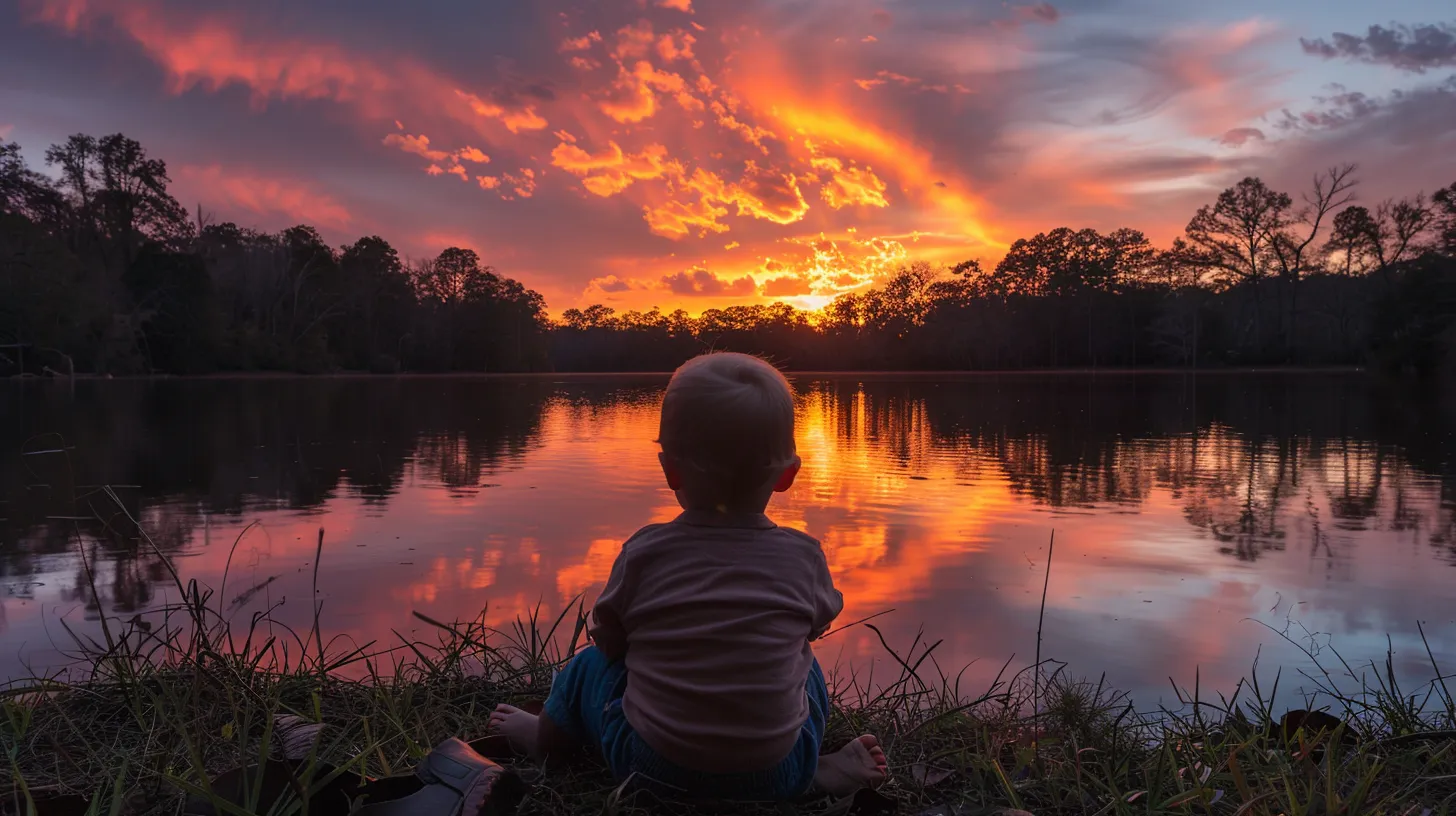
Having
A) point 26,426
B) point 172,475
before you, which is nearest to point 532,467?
point 172,475

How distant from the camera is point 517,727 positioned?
2.07 metres

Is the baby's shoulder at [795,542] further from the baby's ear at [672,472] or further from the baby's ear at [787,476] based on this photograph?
the baby's ear at [672,472]

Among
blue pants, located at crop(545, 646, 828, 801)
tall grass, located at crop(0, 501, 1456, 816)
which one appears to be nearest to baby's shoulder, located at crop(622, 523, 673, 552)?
blue pants, located at crop(545, 646, 828, 801)

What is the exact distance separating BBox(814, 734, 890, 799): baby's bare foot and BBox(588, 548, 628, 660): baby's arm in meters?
0.54

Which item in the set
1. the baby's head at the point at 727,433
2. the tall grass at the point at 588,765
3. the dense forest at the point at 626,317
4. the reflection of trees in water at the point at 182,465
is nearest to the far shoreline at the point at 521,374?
the dense forest at the point at 626,317

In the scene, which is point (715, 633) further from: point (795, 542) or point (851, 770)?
point (851, 770)

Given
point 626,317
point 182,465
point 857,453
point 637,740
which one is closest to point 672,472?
point 637,740

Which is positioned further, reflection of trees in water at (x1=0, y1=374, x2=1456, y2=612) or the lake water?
reflection of trees in water at (x1=0, y1=374, x2=1456, y2=612)

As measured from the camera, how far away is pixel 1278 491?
26.8 feet

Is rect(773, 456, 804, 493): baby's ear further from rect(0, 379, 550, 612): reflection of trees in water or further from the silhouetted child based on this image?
rect(0, 379, 550, 612): reflection of trees in water

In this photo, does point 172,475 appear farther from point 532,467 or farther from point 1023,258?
point 1023,258

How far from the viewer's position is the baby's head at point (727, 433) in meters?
1.71

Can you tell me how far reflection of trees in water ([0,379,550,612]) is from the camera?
525cm

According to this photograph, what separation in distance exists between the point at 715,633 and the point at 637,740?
32 cm
